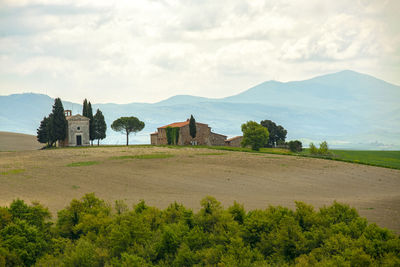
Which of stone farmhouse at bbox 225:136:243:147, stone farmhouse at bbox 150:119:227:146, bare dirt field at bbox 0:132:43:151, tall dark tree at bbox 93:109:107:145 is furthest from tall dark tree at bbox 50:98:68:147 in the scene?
stone farmhouse at bbox 225:136:243:147

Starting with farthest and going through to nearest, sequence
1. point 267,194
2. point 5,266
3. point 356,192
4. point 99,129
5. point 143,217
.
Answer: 1. point 99,129
2. point 356,192
3. point 267,194
4. point 143,217
5. point 5,266

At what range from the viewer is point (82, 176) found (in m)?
37.0

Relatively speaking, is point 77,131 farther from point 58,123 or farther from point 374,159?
point 374,159

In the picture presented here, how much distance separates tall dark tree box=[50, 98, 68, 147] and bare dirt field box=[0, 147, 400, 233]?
1091 inches

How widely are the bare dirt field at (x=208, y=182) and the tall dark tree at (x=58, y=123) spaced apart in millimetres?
27701

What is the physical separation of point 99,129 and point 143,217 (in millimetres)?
75633

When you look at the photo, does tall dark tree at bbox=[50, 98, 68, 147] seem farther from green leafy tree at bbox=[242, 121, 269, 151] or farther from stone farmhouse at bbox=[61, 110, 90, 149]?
green leafy tree at bbox=[242, 121, 269, 151]

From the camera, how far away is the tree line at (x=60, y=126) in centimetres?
7888

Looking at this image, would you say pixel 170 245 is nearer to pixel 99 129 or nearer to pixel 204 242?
pixel 204 242

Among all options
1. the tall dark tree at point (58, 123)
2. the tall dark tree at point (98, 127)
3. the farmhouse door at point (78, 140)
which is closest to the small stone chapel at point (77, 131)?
the farmhouse door at point (78, 140)

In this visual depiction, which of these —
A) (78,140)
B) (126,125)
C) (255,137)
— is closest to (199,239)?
(255,137)

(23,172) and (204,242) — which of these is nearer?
(204,242)

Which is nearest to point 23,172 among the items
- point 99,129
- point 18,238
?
point 18,238

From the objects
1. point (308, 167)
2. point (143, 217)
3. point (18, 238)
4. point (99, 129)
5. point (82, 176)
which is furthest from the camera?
point (99, 129)
